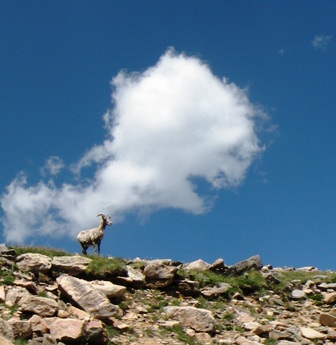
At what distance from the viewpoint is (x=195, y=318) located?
49.8 ft

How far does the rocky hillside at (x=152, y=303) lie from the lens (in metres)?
13.2

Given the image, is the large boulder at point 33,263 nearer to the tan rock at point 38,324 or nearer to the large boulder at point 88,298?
the large boulder at point 88,298

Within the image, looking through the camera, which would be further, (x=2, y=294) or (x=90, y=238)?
(x=90, y=238)

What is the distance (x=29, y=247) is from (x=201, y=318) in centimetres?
776

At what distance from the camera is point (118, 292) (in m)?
16.0

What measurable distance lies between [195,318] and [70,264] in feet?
16.2

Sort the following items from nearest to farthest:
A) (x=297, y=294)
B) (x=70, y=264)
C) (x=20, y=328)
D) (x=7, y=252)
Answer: (x=20, y=328)
(x=70, y=264)
(x=7, y=252)
(x=297, y=294)

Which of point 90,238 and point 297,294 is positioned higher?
point 90,238

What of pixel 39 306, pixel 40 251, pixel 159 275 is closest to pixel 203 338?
pixel 159 275

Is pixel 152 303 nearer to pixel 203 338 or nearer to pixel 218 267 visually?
pixel 203 338

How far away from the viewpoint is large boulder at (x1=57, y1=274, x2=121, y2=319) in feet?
46.5

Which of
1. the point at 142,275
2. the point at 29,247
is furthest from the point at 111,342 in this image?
the point at 29,247

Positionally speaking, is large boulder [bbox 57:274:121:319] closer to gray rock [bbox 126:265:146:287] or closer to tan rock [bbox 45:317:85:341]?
tan rock [bbox 45:317:85:341]

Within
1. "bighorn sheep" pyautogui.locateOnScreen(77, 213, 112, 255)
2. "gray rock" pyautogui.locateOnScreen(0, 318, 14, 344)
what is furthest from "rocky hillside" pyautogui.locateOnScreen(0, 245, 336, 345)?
"bighorn sheep" pyautogui.locateOnScreen(77, 213, 112, 255)
